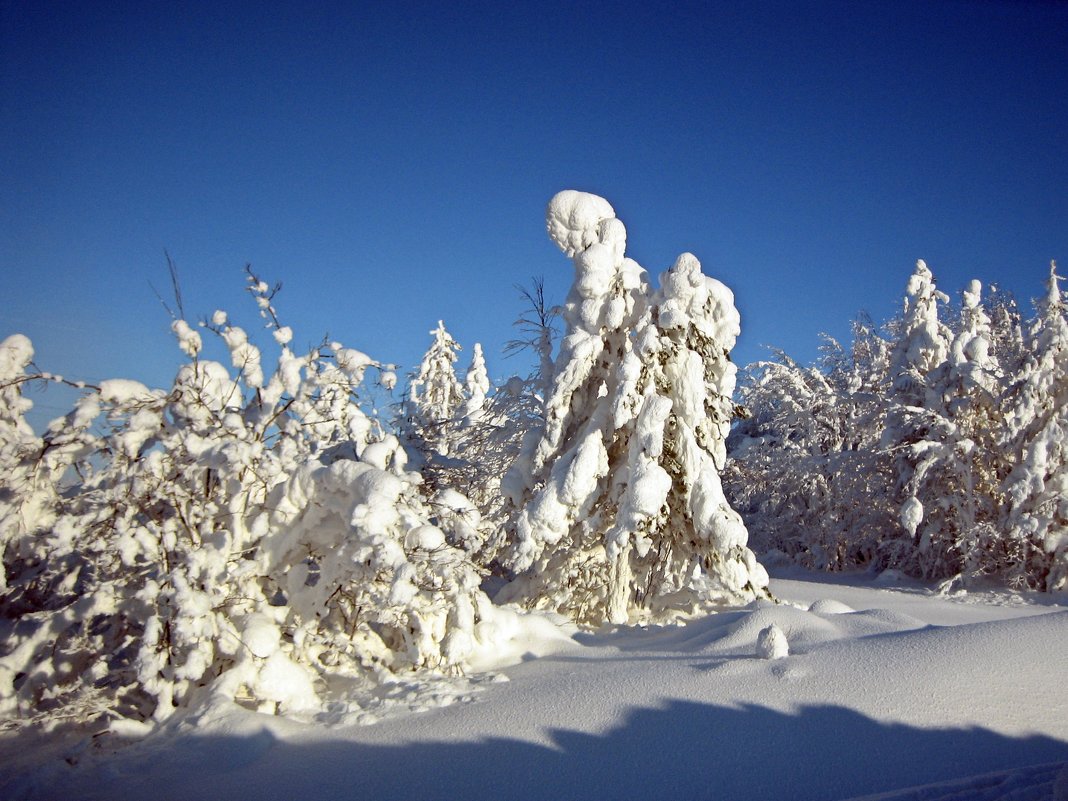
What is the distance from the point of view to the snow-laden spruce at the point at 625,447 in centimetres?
929

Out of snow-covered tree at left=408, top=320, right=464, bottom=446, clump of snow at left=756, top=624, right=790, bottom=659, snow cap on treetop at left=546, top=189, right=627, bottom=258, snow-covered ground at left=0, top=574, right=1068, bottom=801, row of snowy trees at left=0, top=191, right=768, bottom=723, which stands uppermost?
snow-covered tree at left=408, top=320, right=464, bottom=446

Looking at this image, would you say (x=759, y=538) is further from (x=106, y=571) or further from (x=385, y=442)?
(x=106, y=571)

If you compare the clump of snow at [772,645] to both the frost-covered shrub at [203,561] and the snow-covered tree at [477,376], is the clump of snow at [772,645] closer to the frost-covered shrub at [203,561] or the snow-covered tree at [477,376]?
the frost-covered shrub at [203,561]

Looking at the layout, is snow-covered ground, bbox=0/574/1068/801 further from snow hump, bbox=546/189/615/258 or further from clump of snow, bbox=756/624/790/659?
snow hump, bbox=546/189/615/258

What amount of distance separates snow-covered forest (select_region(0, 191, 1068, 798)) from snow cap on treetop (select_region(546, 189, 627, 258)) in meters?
0.04

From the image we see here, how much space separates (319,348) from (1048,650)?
7521mm

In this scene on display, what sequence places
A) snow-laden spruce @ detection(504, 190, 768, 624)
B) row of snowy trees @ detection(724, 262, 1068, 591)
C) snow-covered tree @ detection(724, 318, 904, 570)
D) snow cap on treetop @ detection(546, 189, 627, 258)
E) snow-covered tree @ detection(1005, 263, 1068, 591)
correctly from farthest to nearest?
snow-covered tree @ detection(724, 318, 904, 570)
row of snowy trees @ detection(724, 262, 1068, 591)
snow-covered tree @ detection(1005, 263, 1068, 591)
snow cap on treetop @ detection(546, 189, 627, 258)
snow-laden spruce @ detection(504, 190, 768, 624)

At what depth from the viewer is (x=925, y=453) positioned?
57.2 ft

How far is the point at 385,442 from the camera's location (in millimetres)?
7695

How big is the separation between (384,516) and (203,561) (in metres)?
1.60

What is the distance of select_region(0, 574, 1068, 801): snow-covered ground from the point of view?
4.60 metres

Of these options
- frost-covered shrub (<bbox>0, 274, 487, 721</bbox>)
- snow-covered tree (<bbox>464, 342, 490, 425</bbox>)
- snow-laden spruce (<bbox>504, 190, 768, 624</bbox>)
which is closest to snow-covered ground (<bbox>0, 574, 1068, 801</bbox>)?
frost-covered shrub (<bbox>0, 274, 487, 721</bbox>)

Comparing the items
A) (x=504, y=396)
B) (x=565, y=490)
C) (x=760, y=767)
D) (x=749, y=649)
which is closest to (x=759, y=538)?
(x=504, y=396)

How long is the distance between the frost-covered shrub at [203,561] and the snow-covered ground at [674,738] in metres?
0.55
